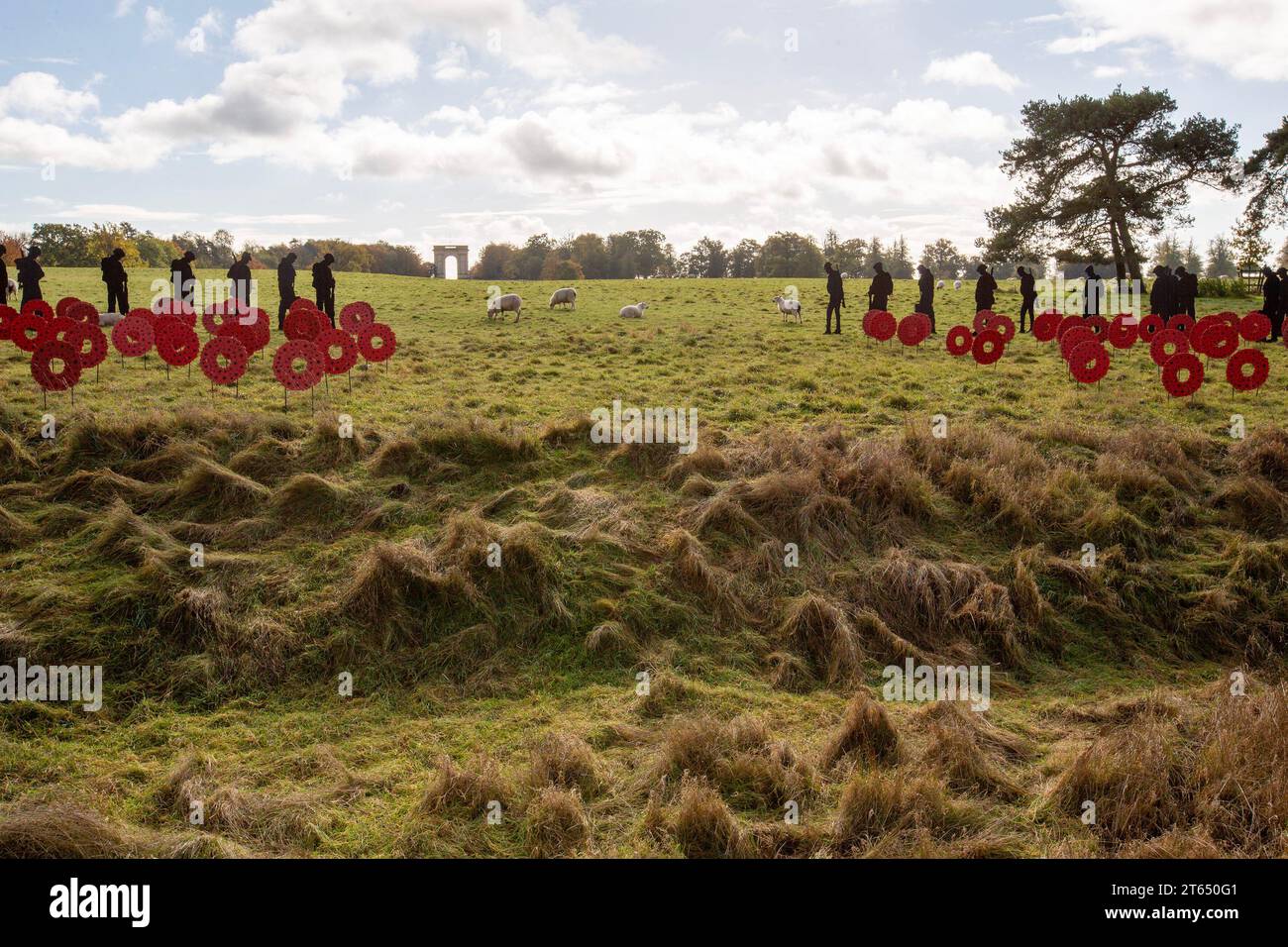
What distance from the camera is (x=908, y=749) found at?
21.4 feet

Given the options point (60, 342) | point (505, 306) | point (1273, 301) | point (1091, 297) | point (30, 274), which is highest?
point (1091, 297)

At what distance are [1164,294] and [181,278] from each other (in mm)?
29246

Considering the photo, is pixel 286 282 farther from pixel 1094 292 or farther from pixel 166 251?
pixel 166 251

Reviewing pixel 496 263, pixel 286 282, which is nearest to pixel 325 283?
pixel 286 282

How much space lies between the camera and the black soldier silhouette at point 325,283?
22.0m

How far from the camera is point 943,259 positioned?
120 metres

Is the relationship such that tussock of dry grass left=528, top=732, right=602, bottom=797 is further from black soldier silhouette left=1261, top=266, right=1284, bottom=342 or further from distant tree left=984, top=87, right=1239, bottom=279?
distant tree left=984, top=87, right=1239, bottom=279

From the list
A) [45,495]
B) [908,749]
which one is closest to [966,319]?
[908,749]

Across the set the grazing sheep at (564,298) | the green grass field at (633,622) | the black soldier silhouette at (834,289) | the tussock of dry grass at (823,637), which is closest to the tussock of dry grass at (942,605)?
the green grass field at (633,622)

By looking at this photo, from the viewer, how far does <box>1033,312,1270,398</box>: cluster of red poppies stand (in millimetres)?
16312

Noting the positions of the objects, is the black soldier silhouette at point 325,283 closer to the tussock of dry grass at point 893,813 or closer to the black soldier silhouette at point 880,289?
the black soldier silhouette at point 880,289

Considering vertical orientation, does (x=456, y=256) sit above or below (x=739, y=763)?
above

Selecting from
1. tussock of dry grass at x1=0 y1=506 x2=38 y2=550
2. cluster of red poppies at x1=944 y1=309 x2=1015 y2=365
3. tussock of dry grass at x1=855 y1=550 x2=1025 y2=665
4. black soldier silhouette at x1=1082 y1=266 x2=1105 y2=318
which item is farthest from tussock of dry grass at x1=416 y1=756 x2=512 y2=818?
black soldier silhouette at x1=1082 y1=266 x2=1105 y2=318
